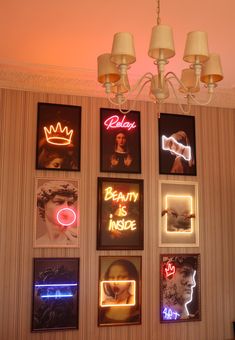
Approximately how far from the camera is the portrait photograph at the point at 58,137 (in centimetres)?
428

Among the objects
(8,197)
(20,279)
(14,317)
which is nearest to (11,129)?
(8,197)

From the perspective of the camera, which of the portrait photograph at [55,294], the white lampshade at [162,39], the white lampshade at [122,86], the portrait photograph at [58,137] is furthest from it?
the portrait photograph at [58,137]

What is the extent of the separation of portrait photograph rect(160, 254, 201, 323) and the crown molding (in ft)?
6.06

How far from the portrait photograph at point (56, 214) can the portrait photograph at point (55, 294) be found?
175 mm

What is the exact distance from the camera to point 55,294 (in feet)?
13.5

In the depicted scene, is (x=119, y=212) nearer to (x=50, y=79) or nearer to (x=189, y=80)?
(x=50, y=79)

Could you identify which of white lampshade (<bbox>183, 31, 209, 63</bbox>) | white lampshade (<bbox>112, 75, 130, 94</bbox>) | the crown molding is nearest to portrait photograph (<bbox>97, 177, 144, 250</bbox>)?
the crown molding

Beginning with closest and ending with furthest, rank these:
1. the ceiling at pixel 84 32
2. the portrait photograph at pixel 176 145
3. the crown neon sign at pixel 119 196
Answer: the ceiling at pixel 84 32, the crown neon sign at pixel 119 196, the portrait photograph at pixel 176 145

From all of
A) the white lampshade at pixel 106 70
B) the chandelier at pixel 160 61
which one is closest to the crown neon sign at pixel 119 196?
the chandelier at pixel 160 61

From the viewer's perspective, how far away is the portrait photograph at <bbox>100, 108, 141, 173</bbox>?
4438mm

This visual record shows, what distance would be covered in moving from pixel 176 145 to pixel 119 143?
0.62m

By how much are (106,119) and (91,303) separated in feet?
5.91

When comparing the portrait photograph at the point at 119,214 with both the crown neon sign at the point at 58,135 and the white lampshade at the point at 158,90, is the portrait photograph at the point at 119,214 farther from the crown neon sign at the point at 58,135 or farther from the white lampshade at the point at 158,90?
the white lampshade at the point at 158,90

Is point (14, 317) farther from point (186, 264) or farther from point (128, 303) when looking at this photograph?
point (186, 264)
